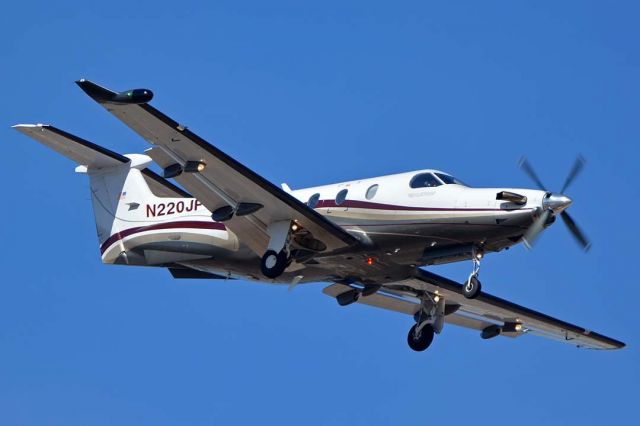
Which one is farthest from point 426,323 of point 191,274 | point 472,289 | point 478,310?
point 191,274

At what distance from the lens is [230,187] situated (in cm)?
2883

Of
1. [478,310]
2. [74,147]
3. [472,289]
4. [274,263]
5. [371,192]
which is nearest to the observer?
[472,289]

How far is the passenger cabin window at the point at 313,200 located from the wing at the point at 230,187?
3.72 ft

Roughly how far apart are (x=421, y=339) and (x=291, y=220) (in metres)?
6.05

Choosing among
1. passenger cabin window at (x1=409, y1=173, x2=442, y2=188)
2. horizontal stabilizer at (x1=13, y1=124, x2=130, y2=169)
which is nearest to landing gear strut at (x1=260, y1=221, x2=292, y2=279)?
passenger cabin window at (x1=409, y1=173, x2=442, y2=188)

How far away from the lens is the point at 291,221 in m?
29.1

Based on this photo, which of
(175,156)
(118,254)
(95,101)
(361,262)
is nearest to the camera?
(95,101)

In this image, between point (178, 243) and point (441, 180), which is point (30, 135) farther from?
point (441, 180)

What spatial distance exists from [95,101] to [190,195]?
5.83 meters

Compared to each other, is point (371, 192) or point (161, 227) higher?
point (371, 192)

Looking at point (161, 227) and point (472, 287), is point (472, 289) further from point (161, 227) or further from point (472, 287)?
point (161, 227)

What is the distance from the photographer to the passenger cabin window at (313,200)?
98.6ft

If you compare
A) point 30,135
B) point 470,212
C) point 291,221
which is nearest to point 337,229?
point 291,221

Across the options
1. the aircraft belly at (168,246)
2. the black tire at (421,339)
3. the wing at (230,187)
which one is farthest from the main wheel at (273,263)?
the black tire at (421,339)
